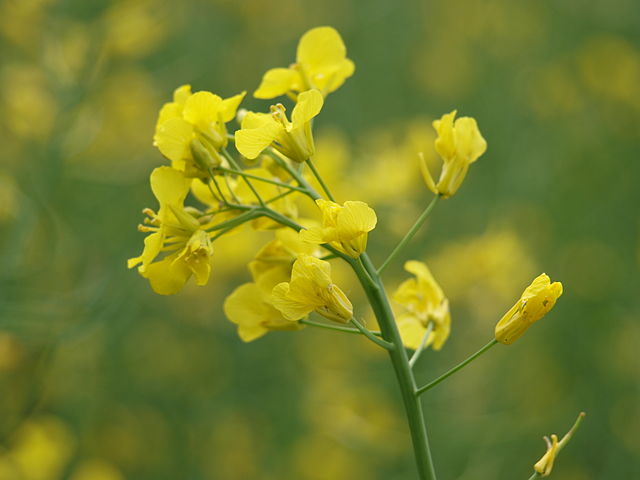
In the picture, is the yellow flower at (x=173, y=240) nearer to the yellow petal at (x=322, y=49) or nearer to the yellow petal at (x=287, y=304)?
the yellow petal at (x=287, y=304)

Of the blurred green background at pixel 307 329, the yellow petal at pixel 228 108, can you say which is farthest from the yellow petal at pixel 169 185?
the blurred green background at pixel 307 329

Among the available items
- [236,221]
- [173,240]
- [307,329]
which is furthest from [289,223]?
[307,329]

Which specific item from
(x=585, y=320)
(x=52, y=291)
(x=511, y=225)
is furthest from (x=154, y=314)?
(x=585, y=320)

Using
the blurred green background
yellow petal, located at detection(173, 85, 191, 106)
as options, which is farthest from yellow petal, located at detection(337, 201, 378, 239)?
the blurred green background

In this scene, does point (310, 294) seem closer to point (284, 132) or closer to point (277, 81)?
point (284, 132)

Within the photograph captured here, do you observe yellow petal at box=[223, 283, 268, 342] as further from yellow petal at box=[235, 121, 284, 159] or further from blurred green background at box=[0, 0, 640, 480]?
blurred green background at box=[0, 0, 640, 480]

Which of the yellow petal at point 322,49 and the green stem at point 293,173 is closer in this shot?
the green stem at point 293,173

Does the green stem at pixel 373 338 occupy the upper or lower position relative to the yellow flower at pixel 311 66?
lower
